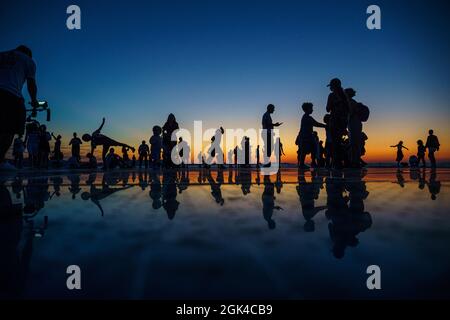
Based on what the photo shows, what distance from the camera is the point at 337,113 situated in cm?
704

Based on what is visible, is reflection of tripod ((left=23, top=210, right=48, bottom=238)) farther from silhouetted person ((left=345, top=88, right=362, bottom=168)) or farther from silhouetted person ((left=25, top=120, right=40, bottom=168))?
silhouetted person ((left=25, top=120, right=40, bottom=168))

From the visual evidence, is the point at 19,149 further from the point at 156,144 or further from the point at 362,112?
the point at 362,112

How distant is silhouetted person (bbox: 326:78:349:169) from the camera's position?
264 inches

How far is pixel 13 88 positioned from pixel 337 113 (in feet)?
22.2

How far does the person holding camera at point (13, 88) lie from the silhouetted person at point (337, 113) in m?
6.14

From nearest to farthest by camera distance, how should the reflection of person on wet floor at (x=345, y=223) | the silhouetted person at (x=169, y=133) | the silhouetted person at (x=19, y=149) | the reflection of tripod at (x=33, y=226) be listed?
the reflection of person on wet floor at (x=345, y=223)
the reflection of tripod at (x=33, y=226)
the silhouetted person at (x=169, y=133)
the silhouetted person at (x=19, y=149)

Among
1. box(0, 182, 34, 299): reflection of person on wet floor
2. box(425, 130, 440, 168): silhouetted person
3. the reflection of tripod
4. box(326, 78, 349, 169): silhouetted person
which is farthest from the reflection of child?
box(425, 130, 440, 168): silhouetted person

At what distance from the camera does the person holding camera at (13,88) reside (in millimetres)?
3884

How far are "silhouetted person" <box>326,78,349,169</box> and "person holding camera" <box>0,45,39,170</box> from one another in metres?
6.14

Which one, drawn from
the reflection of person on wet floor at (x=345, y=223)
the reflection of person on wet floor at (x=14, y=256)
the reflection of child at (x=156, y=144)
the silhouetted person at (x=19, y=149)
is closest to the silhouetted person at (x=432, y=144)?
the reflection of child at (x=156, y=144)

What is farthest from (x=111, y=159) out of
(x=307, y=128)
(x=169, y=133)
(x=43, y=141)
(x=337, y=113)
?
(x=337, y=113)

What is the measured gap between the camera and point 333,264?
0.73 meters

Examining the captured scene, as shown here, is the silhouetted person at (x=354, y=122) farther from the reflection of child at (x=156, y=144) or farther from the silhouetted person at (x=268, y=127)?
the reflection of child at (x=156, y=144)
